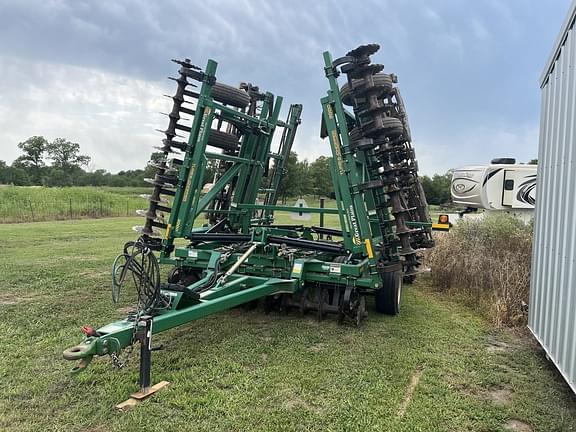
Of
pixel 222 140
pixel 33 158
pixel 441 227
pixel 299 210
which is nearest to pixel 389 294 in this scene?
pixel 299 210

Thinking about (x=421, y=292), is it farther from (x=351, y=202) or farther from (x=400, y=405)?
(x=400, y=405)

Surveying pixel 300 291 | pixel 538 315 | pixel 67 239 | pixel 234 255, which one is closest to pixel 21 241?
pixel 67 239

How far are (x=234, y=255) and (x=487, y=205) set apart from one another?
8.67 metres

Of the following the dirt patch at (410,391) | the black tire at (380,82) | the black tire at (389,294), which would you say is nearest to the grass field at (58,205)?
the black tire at (380,82)

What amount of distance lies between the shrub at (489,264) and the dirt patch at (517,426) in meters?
2.60

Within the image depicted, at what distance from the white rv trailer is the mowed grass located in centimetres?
673

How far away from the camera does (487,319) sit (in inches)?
238

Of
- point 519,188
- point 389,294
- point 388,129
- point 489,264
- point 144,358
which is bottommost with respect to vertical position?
point 144,358

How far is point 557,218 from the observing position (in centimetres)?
421

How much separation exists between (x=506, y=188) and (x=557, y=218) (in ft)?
28.6

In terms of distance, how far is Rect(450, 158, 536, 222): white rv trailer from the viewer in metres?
12.0

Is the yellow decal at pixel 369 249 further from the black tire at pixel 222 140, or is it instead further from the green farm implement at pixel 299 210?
A: the black tire at pixel 222 140

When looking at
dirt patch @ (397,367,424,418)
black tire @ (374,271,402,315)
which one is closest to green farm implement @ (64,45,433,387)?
black tire @ (374,271,402,315)

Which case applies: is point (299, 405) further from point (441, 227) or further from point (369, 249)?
point (441, 227)
